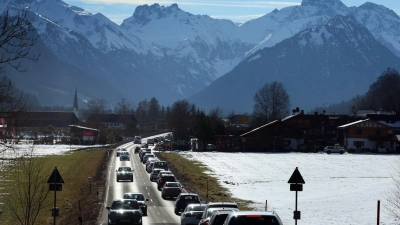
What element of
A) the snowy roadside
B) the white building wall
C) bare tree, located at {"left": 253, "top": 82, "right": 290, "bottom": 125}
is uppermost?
bare tree, located at {"left": 253, "top": 82, "right": 290, "bottom": 125}

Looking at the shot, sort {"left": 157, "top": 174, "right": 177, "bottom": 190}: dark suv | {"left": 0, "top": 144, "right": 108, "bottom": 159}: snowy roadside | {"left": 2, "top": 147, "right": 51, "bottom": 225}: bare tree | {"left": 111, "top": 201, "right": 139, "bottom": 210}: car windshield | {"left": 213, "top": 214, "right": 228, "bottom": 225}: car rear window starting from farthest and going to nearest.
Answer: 1. {"left": 157, "top": 174, "right": 177, "bottom": 190}: dark suv
2. {"left": 111, "top": 201, "right": 139, "bottom": 210}: car windshield
3. {"left": 2, "top": 147, "right": 51, "bottom": 225}: bare tree
4. {"left": 213, "top": 214, "right": 228, "bottom": 225}: car rear window
5. {"left": 0, "top": 144, "right": 108, "bottom": 159}: snowy roadside

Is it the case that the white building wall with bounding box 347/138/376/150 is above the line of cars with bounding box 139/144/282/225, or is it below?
above

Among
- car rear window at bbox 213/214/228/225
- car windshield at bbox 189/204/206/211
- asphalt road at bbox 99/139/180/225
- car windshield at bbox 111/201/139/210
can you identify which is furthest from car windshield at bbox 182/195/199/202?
car rear window at bbox 213/214/228/225

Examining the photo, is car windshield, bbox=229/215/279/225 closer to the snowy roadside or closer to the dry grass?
the snowy roadside


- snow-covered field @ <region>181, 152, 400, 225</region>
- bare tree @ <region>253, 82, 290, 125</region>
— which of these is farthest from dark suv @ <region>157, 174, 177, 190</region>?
bare tree @ <region>253, 82, 290, 125</region>

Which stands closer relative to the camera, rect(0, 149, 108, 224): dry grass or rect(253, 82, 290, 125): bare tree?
rect(0, 149, 108, 224): dry grass

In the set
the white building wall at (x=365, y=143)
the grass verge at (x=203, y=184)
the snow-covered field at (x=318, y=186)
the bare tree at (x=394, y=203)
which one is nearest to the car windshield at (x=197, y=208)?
the snow-covered field at (x=318, y=186)

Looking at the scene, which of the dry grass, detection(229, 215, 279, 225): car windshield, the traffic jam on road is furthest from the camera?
the dry grass

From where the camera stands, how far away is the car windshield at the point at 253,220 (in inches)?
702

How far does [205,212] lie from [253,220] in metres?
12.0

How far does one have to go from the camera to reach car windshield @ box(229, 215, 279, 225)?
1783 centimetres

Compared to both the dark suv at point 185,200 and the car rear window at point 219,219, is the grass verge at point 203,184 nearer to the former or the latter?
the dark suv at point 185,200

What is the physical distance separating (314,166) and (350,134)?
45077mm

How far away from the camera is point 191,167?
82500 millimetres
